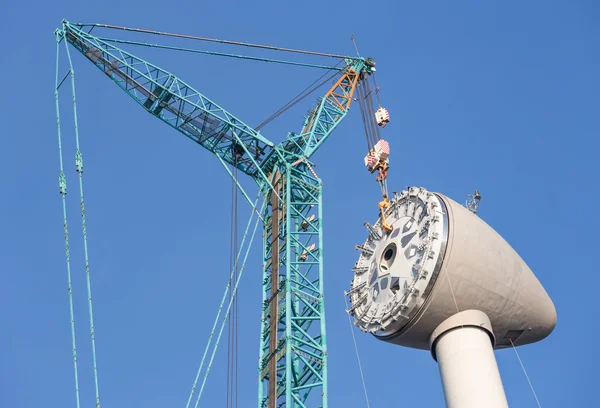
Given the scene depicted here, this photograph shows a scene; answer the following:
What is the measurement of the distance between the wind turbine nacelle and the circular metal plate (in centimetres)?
6

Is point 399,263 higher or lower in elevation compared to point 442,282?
higher

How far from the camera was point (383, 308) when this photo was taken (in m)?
64.3

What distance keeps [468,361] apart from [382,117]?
31.8 meters

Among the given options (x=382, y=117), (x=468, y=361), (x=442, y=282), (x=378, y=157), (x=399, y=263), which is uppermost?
(x=382, y=117)

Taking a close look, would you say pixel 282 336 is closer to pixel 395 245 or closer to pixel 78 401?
pixel 395 245

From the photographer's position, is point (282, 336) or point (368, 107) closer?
point (282, 336)

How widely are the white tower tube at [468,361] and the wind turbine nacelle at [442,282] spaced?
2.58 feet

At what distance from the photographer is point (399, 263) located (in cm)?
6519

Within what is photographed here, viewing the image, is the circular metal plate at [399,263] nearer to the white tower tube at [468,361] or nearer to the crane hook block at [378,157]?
the white tower tube at [468,361]

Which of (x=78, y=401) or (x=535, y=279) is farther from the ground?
(x=535, y=279)

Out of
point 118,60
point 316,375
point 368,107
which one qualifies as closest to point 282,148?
point 368,107

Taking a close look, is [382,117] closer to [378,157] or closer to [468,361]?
[378,157]

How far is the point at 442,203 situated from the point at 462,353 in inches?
404

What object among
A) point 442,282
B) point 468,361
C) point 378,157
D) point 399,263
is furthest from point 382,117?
point 468,361
